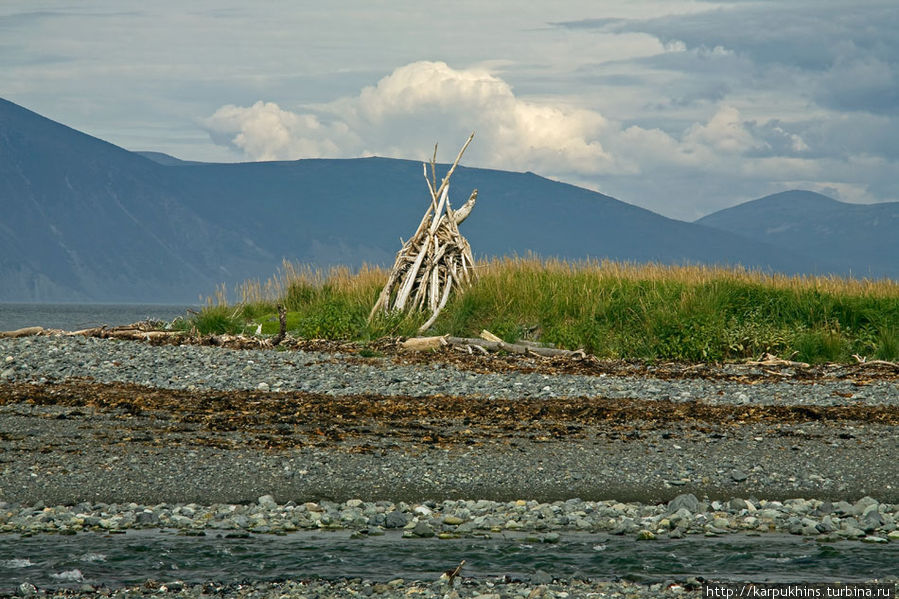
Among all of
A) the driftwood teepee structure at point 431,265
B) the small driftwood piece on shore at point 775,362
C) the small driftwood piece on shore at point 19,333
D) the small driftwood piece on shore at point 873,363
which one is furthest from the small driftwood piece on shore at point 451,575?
the small driftwood piece on shore at point 19,333

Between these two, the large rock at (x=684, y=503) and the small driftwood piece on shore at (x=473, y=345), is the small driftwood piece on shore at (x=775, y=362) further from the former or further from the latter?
the large rock at (x=684, y=503)

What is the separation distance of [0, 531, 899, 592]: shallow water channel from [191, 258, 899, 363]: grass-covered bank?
38.6 feet

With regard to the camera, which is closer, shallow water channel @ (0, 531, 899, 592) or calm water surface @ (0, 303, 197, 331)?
shallow water channel @ (0, 531, 899, 592)

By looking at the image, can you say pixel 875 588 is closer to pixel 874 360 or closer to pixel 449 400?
pixel 449 400

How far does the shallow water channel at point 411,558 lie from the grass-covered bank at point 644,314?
38.6 feet

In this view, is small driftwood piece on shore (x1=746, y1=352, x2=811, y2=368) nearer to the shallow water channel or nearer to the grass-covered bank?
the grass-covered bank

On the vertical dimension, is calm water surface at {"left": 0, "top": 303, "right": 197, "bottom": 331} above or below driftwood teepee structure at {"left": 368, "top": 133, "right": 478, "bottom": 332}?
below

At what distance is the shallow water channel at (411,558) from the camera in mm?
6805

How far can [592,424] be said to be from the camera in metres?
12.0

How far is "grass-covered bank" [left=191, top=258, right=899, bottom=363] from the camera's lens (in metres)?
19.4

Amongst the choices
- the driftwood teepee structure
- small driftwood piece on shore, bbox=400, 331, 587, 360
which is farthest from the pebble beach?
the driftwood teepee structure

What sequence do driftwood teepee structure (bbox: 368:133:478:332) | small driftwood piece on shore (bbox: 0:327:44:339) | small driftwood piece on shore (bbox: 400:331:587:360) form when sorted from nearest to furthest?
small driftwood piece on shore (bbox: 400:331:587:360), small driftwood piece on shore (bbox: 0:327:44:339), driftwood teepee structure (bbox: 368:133:478:332)

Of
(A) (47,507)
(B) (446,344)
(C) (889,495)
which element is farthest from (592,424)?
(B) (446,344)

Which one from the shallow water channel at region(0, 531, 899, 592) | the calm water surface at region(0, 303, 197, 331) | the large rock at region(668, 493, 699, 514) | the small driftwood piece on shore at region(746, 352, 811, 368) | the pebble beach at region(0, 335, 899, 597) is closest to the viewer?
the shallow water channel at region(0, 531, 899, 592)
